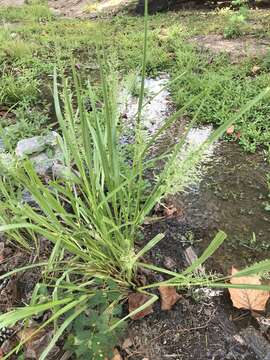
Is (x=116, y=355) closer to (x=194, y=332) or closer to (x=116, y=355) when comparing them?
(x=116, y=355)

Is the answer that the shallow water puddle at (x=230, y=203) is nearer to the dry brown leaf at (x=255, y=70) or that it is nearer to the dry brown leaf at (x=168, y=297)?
the dry brown leaf at (x=168, y=297)

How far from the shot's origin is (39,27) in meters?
5.52

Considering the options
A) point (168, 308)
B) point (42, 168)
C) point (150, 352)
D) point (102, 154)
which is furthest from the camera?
point (42, 168)

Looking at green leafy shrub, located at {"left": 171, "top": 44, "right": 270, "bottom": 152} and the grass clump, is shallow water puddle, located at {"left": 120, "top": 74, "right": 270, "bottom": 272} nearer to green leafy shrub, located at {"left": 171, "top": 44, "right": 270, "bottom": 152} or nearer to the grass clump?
green leafy shrub, located at {"left": 171, "top": 44, "right": 270, "bottom": 152}

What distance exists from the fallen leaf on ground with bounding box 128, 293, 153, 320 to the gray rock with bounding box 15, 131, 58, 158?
1204 millimetres

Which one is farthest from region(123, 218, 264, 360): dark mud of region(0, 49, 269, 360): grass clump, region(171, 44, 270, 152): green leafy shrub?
region(171, 44, 270, 152): green leafy shrub

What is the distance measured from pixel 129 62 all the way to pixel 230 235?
7.73 ft

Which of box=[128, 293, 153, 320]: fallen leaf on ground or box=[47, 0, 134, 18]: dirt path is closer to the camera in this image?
box=[128, 293, 153, 320]: fallen leaf on ground

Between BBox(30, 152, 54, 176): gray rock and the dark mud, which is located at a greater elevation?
BBox(30, 152, 54, 176): gray rock

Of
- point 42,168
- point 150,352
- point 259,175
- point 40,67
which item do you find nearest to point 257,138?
point 259,175

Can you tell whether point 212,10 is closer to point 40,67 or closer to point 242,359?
point 40,67

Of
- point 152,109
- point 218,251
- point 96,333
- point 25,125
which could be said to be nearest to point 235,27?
point 152,109

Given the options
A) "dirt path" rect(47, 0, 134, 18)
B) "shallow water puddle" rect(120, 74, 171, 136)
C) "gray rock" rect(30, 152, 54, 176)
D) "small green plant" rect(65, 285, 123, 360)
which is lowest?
"dirt path" rect(47, 0, 134, 18)

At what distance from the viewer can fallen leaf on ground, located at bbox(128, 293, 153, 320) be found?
1581 millimetres
